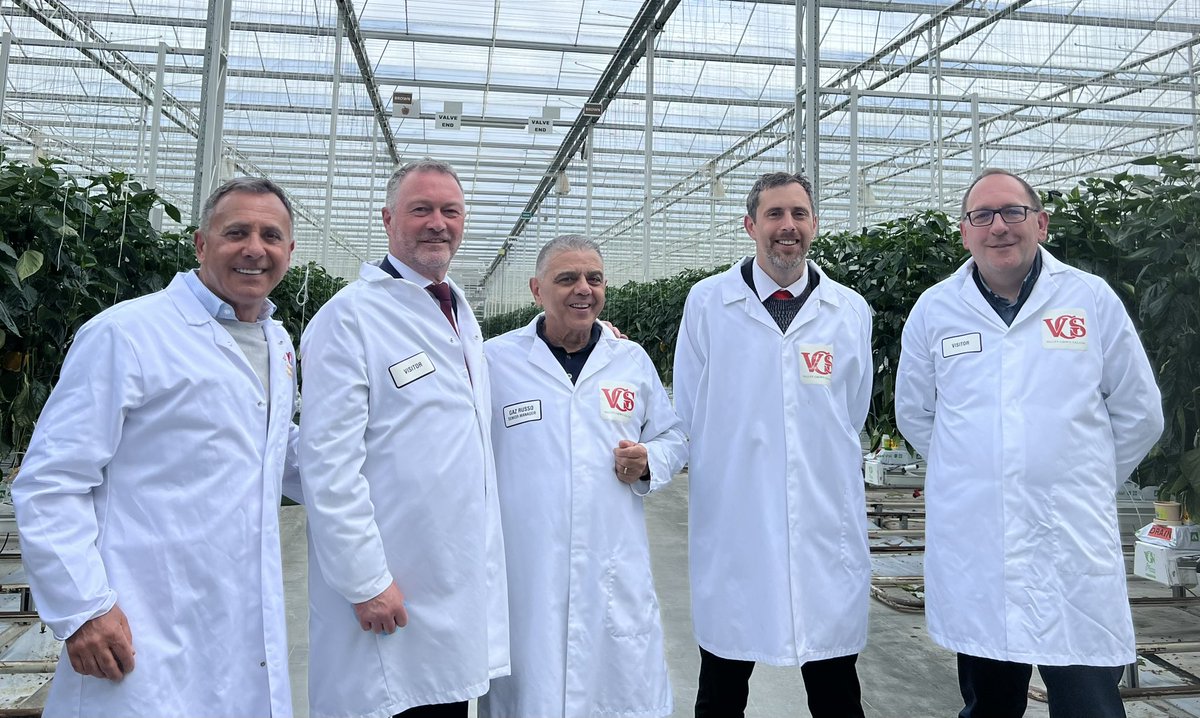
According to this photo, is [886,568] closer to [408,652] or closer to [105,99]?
[408,652]

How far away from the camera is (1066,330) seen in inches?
78.2

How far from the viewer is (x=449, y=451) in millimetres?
1666

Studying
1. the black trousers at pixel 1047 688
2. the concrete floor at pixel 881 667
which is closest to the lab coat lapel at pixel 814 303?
the black trousers at pixel 1047 688

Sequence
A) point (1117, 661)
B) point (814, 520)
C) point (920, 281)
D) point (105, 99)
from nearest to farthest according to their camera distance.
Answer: point (1117, 661)
point (814, 520)
point (920, 281)
point (105, 99)

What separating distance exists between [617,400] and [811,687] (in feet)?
3.30

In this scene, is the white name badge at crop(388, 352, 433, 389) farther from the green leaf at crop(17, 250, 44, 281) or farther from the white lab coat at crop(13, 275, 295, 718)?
the green leaf at crop(17, 250, 44, 281)

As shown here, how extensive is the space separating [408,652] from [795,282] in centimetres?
145

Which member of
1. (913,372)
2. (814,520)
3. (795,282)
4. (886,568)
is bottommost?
(886,568)

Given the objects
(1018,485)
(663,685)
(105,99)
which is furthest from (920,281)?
(105,99)

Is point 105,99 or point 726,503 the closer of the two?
point 726,503

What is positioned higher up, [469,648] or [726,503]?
[726,503]

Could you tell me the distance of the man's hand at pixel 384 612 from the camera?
154 centimetres

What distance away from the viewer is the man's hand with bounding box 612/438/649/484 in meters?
1.91

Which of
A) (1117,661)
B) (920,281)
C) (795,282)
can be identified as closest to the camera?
(1117,661)
